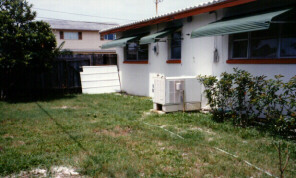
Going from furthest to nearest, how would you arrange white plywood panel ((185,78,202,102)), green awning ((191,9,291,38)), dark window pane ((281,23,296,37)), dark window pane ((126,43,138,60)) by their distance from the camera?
dark window pane ((126,43,138,60)) < white plywood panel ((185,78,202,102)) < dark window pane ((281,23,296,37)) < green awning ((191,9,291,38))

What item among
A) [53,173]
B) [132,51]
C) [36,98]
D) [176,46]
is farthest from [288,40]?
[36,98]

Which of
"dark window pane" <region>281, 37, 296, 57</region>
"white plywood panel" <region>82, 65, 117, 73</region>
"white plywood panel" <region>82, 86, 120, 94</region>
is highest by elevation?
"dark window pane" <region>281, 37, 296, 57</region>

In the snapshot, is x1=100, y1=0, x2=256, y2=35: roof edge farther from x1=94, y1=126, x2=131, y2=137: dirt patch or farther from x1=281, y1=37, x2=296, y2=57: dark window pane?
x1=94, y1=126, x2=131, y2=137: dirt patch

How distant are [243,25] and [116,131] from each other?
3.67 metres

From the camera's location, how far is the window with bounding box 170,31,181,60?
8941mm

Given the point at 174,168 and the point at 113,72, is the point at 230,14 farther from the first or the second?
the point at 113,72

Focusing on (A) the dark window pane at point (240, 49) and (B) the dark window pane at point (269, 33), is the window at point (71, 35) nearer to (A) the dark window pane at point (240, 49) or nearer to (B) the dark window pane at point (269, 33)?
(A) the dark window pane at point (240, 49)

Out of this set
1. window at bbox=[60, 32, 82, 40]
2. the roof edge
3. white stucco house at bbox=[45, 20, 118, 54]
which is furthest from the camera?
window at bbox=[60, 32, 82, 40]

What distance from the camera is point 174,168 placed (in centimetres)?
362

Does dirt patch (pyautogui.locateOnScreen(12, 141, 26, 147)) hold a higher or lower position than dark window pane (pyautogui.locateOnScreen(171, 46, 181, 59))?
lower

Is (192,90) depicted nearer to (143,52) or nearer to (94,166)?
(94,166)

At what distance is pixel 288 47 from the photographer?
5.65 metres

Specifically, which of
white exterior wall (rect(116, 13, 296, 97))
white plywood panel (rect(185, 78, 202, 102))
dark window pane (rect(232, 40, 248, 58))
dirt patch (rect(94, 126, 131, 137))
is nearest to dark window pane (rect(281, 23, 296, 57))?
white exterior wall (rect(116, 13, 296, 97))

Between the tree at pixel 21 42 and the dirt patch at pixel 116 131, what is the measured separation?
538cm
